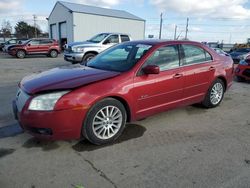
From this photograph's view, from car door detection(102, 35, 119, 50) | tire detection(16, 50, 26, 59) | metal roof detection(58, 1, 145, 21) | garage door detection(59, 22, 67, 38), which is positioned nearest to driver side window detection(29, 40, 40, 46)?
tire detection(16, 50, 26, 59)

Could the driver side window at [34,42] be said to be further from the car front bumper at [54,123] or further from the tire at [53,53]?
the car front bumper at [54,123]

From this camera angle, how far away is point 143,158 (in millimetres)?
3133

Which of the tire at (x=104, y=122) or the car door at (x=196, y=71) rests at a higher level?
the car door at (x=196, y=71)

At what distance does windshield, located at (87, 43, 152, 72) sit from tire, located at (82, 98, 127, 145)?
0.64m

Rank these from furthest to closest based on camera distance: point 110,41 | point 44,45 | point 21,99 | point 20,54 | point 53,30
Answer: point 53,30
point 44,45
point 20,54
point 110,41
point 21,99

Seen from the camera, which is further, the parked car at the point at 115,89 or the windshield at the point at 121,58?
the windshield at the point at 121,58

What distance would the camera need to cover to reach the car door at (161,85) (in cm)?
375

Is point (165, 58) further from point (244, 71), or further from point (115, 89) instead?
point (244, 71)

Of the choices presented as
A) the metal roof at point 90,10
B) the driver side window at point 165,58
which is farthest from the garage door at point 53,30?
the driver side window at point 165,58

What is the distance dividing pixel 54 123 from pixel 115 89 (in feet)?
3.13

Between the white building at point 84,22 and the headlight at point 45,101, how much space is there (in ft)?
92.1

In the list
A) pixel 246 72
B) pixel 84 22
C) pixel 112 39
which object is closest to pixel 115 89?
pixel 246 72

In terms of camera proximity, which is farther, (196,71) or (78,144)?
(196,71)

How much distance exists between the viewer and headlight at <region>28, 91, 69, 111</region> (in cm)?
308
